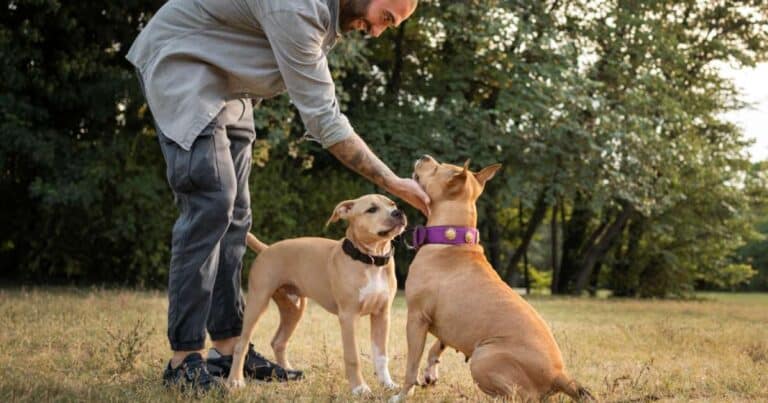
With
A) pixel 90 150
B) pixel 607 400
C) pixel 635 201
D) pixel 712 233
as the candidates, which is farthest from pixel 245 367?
pixel 712 233

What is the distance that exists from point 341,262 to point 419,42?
40.0 feet

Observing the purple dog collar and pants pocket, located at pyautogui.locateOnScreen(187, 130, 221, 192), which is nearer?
pants pocket, located at pyautogui.locateOnScreen(187, 130, 221, 192)

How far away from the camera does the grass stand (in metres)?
4.16

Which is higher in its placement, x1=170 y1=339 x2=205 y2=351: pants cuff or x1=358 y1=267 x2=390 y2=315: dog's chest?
x1=358 y1=267 x2=390 y2=315: dog's chest

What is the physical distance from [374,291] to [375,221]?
41 cm

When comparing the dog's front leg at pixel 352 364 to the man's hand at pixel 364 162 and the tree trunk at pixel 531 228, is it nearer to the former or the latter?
the man's hand at pixel 364 162

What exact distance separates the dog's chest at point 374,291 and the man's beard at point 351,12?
1.41 meters

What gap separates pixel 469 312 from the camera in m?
4.01

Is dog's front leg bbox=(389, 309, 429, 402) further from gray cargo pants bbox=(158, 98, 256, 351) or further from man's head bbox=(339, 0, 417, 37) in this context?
man's head bbox=(339, 0, 417, 37)

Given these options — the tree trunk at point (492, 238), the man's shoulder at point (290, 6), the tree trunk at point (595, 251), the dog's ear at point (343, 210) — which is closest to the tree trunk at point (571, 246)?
the tree trunk at point (595, 251)

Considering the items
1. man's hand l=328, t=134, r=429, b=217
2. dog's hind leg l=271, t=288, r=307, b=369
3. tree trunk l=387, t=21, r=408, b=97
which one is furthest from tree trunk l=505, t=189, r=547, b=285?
man's hand l=328, t=134, r=429, b=217

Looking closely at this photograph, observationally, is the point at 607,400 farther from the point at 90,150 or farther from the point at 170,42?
the point at 90,150

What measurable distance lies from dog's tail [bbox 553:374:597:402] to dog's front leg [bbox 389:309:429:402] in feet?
2.33

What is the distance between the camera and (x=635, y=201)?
14.9 m
